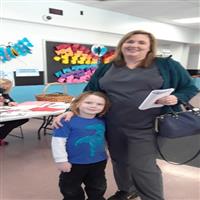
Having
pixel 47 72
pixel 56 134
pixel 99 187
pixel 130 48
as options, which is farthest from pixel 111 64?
pixel 47 72

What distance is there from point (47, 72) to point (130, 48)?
164 inches

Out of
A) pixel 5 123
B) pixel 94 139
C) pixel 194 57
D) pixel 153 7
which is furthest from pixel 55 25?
pixel 194 57

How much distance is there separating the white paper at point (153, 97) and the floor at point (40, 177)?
3.24 feet

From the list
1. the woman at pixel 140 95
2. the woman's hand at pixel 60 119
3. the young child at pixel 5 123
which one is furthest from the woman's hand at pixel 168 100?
the young child at pixel 5 123

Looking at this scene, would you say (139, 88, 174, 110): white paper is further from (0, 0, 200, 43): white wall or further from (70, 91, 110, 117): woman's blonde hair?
(0, 0, 200, 43): white wall

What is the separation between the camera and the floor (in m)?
2.16

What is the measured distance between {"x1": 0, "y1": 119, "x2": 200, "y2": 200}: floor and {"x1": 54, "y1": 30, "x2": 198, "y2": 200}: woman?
0.62m

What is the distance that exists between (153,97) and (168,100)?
115 mm

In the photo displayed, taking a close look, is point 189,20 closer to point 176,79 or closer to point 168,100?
point 176,79

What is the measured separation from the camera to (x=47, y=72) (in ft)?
18.2

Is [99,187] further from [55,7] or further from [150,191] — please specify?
[55,7]

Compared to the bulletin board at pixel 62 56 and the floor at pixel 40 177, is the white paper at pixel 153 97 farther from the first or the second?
the bulletin board at pixel 62 56

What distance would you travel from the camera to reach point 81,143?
5.30 feet

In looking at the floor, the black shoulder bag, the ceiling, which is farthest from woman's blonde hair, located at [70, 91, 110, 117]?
the ceiling
